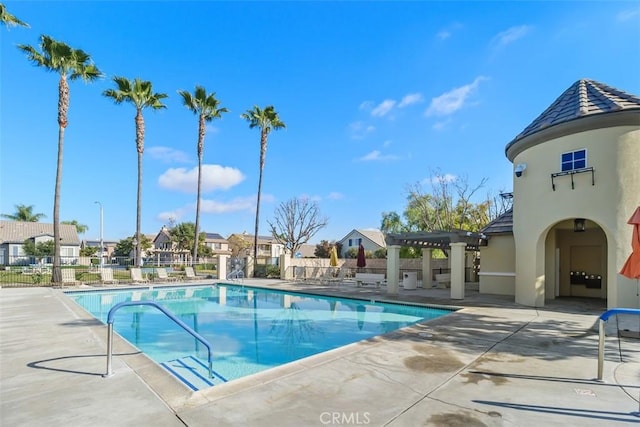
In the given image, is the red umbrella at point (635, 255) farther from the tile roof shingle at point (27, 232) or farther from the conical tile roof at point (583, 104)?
the tile roof shingle at point (27, 232)

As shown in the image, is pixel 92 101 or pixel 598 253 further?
pixel 92 101

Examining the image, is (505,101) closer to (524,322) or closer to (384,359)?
(524,322)

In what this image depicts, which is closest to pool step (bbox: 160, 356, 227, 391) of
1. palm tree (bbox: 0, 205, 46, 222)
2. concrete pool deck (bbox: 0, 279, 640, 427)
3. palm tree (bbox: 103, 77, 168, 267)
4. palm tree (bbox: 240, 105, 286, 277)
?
concrete pool deck (bbox: 0, 279, 640, 427)

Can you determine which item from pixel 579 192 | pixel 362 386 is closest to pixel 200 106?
pixel 579 192

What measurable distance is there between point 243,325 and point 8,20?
49.8ft

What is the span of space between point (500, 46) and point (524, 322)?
11.1 m

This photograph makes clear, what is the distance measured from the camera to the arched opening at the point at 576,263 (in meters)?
14.7

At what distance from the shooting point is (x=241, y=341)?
353 inches

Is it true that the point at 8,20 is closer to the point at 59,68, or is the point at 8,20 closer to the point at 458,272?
the point at 59,68

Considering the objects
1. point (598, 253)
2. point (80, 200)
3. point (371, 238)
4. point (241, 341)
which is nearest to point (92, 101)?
point (80, 200)

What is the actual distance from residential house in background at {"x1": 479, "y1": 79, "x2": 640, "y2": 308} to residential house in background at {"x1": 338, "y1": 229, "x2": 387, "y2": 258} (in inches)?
1293

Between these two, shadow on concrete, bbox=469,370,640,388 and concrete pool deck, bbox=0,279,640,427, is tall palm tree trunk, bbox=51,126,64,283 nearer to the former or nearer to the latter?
concrete pool deck, bbox=0,279,640,427

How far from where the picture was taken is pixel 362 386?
4727 millimetres

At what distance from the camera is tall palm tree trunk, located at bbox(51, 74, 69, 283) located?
63.2ft
